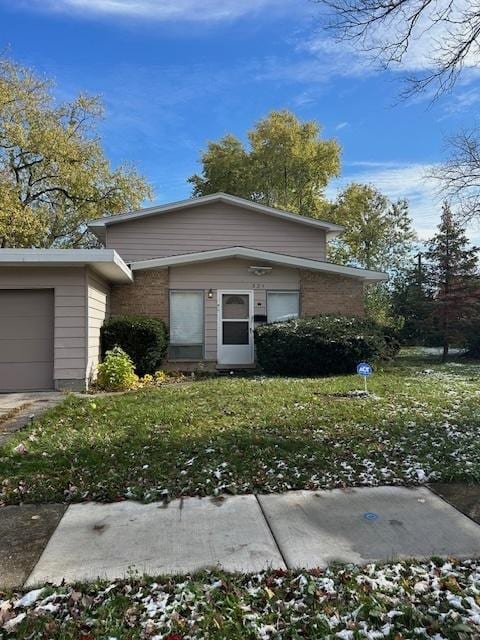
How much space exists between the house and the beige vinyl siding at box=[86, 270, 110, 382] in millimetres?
22

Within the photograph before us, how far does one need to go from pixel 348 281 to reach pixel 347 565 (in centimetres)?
1103

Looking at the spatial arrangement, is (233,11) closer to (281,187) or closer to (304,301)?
(304,301)

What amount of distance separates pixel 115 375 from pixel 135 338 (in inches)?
58.4

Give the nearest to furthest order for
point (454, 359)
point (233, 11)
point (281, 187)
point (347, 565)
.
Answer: point (347, 565), point (233, 11), point (454, 359), point (281, 187)

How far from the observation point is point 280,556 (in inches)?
122

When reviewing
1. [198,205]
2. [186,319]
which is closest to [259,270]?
[186,319]

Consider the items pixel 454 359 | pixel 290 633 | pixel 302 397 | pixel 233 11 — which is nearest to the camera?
pixel 290 633

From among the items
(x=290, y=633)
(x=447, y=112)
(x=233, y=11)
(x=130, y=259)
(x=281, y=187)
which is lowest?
(x=290, y=633)

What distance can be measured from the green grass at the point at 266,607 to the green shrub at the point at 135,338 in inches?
336

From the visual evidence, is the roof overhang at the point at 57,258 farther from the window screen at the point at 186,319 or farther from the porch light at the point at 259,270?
the porch light at the point at 259,270

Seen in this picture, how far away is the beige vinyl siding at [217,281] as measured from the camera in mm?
12789

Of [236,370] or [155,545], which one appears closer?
[155,545]

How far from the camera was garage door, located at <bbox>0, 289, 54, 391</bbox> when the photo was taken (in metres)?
9.56

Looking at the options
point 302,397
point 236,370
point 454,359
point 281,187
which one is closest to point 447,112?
point 302,397
